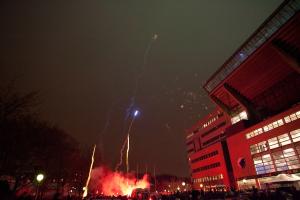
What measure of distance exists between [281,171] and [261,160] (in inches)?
209

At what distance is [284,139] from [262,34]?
20.6 metres

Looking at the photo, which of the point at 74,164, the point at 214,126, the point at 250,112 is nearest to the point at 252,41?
the point at 250,112

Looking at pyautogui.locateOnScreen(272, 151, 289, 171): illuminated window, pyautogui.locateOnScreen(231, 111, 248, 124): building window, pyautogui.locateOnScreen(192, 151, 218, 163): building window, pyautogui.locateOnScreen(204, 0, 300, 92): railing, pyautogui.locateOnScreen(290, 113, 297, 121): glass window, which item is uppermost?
pyautogui.locateOnScreen(204, 0, 300, 92): railing

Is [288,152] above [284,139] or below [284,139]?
below

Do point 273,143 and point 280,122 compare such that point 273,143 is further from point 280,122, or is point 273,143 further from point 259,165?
point 259,165

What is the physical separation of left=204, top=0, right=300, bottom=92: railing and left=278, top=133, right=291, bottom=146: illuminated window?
56.7ft

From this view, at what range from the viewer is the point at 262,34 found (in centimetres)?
4391

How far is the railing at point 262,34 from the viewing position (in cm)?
3847

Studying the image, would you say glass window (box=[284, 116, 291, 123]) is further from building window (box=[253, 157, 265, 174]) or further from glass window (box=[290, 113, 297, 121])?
building window (box=[253, 157, 265, 174])

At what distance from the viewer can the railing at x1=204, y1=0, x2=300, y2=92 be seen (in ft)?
126

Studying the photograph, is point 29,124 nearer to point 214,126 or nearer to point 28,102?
point 28,102

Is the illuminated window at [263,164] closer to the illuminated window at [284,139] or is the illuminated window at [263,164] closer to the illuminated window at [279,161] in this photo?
the illuminated window at [279,161]

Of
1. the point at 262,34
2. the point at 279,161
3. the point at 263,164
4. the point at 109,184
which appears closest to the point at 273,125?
the point at 279,161

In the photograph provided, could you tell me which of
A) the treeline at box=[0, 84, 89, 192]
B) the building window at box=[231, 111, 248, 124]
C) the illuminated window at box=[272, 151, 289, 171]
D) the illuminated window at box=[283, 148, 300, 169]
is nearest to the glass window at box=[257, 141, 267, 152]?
the illuminated window at box=[272, 151, 289, 171]
